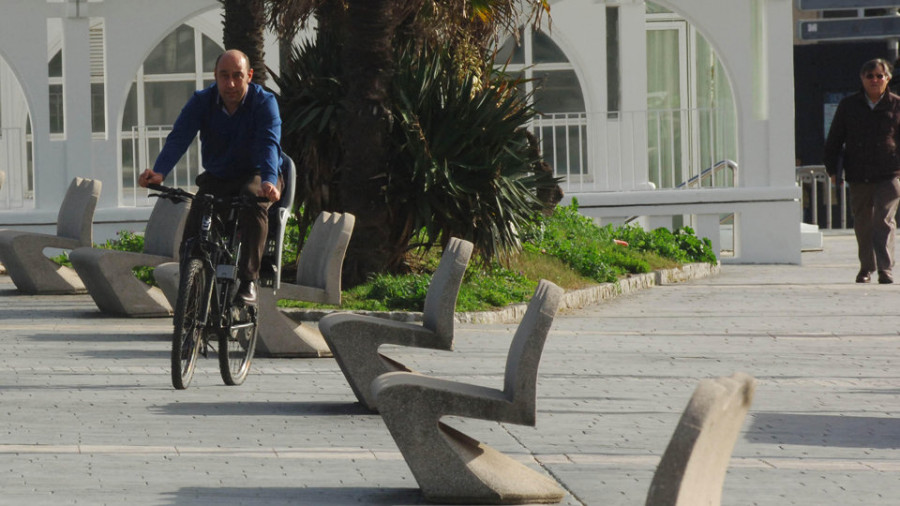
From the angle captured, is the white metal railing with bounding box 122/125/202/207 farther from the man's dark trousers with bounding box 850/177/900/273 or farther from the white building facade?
the man's dark trousers with bounding box 850/177/900/273

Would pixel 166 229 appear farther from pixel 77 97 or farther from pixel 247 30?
pixel 77 97

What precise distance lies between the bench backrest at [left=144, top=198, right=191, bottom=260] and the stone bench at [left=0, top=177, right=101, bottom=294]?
1292 mm

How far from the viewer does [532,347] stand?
5602 millimetres

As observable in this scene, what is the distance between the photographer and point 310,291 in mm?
9711

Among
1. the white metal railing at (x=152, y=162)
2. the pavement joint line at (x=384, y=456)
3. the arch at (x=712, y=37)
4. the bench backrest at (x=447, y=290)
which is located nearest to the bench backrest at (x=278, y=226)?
the bench backrest at (x=447, y=290)

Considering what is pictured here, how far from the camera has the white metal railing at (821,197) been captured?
87.7 feet

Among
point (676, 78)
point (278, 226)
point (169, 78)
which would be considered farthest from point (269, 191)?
point (169, 78)

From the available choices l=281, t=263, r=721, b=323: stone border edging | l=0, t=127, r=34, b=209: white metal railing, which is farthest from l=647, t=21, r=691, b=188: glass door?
l=0, t=127, r=34, b=209: white metal railing

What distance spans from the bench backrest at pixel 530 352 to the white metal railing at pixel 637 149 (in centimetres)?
1324

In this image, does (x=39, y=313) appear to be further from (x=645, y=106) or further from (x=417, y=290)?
(x=645, y=106)

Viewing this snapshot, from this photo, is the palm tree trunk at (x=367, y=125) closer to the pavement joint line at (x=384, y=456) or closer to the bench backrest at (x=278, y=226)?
the bench backrest at (x=278, y=226)

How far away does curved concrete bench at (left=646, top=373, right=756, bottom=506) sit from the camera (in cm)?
338

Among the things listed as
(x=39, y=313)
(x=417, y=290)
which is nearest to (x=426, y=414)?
(x=417, y=290)

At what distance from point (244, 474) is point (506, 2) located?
368 inches
